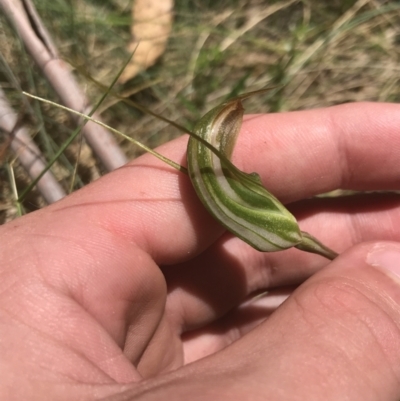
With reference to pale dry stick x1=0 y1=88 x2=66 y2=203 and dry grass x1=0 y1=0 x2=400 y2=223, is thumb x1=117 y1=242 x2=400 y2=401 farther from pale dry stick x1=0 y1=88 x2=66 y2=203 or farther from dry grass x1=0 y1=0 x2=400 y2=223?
dry grass x1=0 y1=0 x2=400 y2=223

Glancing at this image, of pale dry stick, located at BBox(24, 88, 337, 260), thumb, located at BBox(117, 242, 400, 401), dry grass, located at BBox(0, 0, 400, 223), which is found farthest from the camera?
dry grass, located at BBox(0, 0, 400, 223)

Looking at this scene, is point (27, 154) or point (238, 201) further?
point (27, 154)

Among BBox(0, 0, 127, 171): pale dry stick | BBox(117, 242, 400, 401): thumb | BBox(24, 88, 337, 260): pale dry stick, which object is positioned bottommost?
BBox(117, 242, 400, 401): thumb

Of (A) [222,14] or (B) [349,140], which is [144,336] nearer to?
(B) [349,140]

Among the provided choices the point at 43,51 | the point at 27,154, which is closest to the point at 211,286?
the point at 27,154

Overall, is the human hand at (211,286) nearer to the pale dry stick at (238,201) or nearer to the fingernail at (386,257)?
the fingernail at (386,257)

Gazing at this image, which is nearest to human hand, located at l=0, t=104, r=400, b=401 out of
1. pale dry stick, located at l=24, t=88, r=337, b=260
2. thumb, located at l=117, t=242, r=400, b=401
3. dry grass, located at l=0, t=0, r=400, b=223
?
thumb, located at l=117, t=242, r=400, b=401

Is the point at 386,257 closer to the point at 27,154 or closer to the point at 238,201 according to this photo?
the point at 238,201
